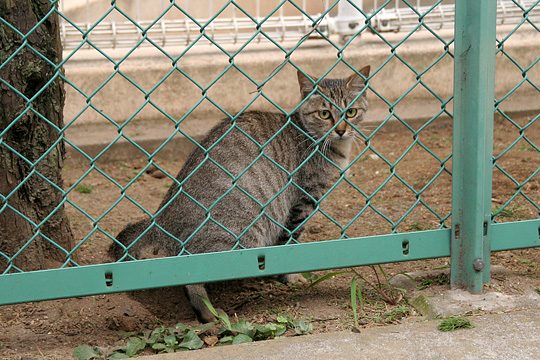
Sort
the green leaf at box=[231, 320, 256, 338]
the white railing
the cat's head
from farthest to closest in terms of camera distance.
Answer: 1. the white railing
2. the cat's head
3. the green leaf at box=[231, 320, 256, 338]

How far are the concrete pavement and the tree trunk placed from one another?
82 cm

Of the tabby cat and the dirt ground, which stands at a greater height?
the tabby cat

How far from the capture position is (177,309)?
140 inches

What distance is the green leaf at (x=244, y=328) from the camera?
3109 mm

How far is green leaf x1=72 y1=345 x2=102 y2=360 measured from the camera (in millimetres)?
2963

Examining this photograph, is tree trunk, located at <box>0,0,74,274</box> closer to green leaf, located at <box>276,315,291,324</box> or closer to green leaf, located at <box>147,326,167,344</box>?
green leaf, located at <box>147,326,167,344</box>

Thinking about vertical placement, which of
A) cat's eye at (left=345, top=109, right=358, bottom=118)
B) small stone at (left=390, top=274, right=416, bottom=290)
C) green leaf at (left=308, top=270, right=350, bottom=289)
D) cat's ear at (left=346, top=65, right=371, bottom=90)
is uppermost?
cat's ear at (left=346, top=65, right=371, bottom=90)

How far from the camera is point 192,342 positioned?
305cm

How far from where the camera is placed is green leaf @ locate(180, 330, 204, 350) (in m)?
3.03

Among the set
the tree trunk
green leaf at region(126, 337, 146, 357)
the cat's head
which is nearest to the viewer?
green leaf at region(126, 337, 146, 357)

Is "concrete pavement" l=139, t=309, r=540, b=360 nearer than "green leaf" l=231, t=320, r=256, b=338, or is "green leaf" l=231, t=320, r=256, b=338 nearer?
"concrete pavement" l=139, t=309, r=540, b=360

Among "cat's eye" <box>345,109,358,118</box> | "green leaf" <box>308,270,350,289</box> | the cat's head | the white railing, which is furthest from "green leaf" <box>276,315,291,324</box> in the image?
the white railing

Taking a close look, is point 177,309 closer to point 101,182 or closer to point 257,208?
point 257,208

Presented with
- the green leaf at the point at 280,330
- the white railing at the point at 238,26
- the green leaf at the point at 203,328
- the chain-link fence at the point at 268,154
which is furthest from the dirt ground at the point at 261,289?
the white railing at the point at 238,26
